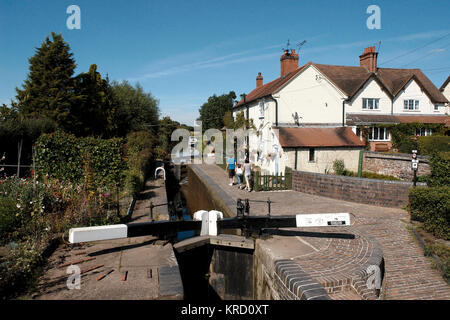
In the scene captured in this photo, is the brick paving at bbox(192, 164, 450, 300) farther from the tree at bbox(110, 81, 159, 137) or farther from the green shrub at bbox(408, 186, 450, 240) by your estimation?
the tree at bbox(110, 81, 159, 137)

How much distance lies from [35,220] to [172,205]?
321cm

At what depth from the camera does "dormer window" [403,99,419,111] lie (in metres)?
27.9

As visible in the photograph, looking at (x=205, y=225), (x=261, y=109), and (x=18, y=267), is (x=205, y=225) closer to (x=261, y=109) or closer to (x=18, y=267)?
(x=18, y=267)

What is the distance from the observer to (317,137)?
72.2ft

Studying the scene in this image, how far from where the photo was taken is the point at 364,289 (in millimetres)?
5117

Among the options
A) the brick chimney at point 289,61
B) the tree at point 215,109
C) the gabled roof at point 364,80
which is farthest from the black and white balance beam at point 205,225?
the tree at point 215,109

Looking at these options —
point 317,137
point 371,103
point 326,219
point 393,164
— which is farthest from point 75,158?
point 371,103

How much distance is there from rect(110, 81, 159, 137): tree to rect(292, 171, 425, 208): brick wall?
28.4 meters

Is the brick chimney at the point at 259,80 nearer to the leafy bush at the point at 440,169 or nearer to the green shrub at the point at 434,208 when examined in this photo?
the leafy bush at the point at 440,169

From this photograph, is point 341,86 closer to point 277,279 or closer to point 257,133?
point 257,133

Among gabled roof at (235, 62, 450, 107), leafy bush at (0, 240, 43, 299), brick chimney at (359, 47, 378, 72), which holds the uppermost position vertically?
brick chimney at (359, 47, 378, 72)

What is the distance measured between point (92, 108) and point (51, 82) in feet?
16.8

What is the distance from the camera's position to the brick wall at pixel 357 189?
11.2 m

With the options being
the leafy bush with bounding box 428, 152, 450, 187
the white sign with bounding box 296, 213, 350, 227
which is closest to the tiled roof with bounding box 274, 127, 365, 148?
the leafy bush with bounding box 428, 152, 450, 187
